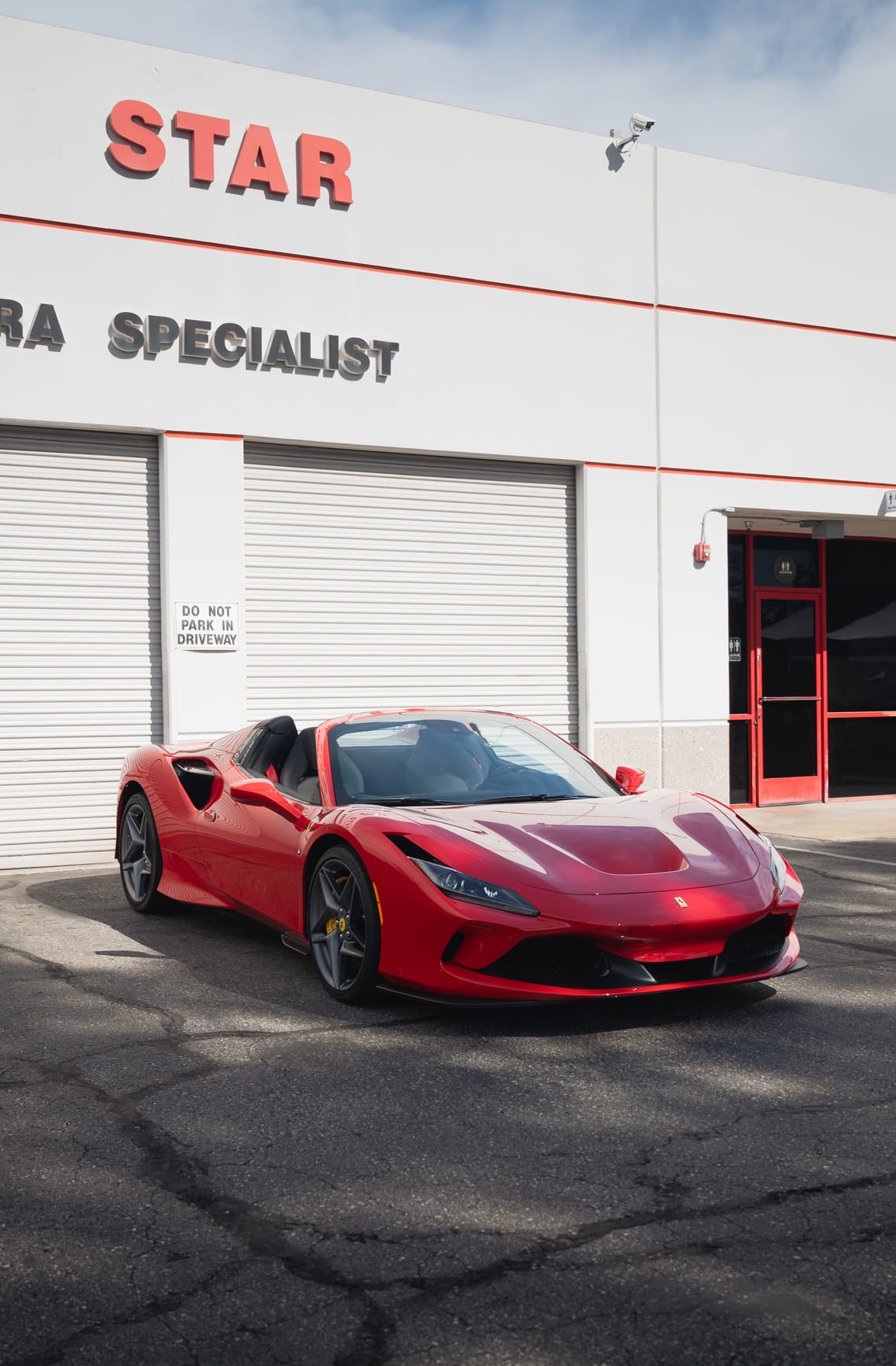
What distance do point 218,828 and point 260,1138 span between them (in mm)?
2992

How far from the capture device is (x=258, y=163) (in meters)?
11.1

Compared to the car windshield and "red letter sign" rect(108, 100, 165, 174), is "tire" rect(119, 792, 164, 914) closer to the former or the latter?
the car windshield

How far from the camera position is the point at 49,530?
10.4 metres

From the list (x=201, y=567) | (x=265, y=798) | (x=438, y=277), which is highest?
(x=438, y=277)

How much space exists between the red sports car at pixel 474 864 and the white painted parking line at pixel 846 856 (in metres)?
4.10

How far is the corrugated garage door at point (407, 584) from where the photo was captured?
1126 cm

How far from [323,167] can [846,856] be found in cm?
699

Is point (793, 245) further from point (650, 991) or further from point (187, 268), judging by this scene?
point (650, 991)

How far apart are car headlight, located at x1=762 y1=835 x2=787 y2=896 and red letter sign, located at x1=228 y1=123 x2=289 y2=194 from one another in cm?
768

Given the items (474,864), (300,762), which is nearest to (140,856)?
(300,762)

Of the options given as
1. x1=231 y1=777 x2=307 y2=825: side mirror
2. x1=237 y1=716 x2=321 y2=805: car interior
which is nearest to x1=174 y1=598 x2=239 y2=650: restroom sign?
x1=237 y1=716 x2=321 y2=805: car interior

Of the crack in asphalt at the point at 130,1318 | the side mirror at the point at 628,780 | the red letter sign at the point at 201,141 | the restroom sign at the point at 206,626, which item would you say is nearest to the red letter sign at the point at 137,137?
the red letter sign at the point at 201,141

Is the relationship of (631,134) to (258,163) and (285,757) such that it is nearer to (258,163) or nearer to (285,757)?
(258,163)

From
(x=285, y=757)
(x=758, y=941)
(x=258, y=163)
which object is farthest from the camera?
(x=258, y=163)
